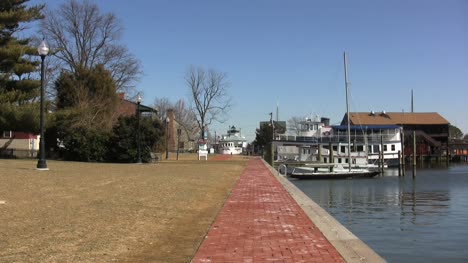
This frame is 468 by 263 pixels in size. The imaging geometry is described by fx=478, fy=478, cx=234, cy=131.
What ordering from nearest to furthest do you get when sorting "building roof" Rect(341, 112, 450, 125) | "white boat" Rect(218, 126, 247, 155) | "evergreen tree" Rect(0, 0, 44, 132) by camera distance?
"evergreen tree" Rect(0, 0, 44, 132) < "building roof" Rect(341, 112, 450, 125) < "white boat" Rect(218, 126, 247, 155)

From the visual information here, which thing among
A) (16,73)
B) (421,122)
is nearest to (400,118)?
(421,122)

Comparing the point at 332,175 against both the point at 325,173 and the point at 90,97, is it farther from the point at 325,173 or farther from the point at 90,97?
the point at 90,97

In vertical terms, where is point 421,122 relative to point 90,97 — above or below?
above

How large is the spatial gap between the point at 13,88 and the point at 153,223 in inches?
1147

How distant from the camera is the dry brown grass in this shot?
7.38 metres

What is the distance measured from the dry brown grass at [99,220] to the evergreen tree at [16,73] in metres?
17.6

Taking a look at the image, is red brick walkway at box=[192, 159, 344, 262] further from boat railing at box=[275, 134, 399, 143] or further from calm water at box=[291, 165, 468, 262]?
boat railing at box=[275, 134, 399, 143]

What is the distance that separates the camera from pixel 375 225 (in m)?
15.4

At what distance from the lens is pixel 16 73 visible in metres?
34.9

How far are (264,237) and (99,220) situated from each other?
3.53 meters

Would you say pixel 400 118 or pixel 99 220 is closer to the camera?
pixel 99 220


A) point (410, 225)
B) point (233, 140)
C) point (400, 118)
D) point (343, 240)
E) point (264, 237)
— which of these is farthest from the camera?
point (233, 140)

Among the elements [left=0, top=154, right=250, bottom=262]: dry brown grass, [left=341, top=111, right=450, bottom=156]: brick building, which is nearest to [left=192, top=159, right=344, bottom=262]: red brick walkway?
[left=0, top=154, right=250, bottom=262]: dry brown grass

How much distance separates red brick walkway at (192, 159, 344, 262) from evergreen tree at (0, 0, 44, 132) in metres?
24.1
